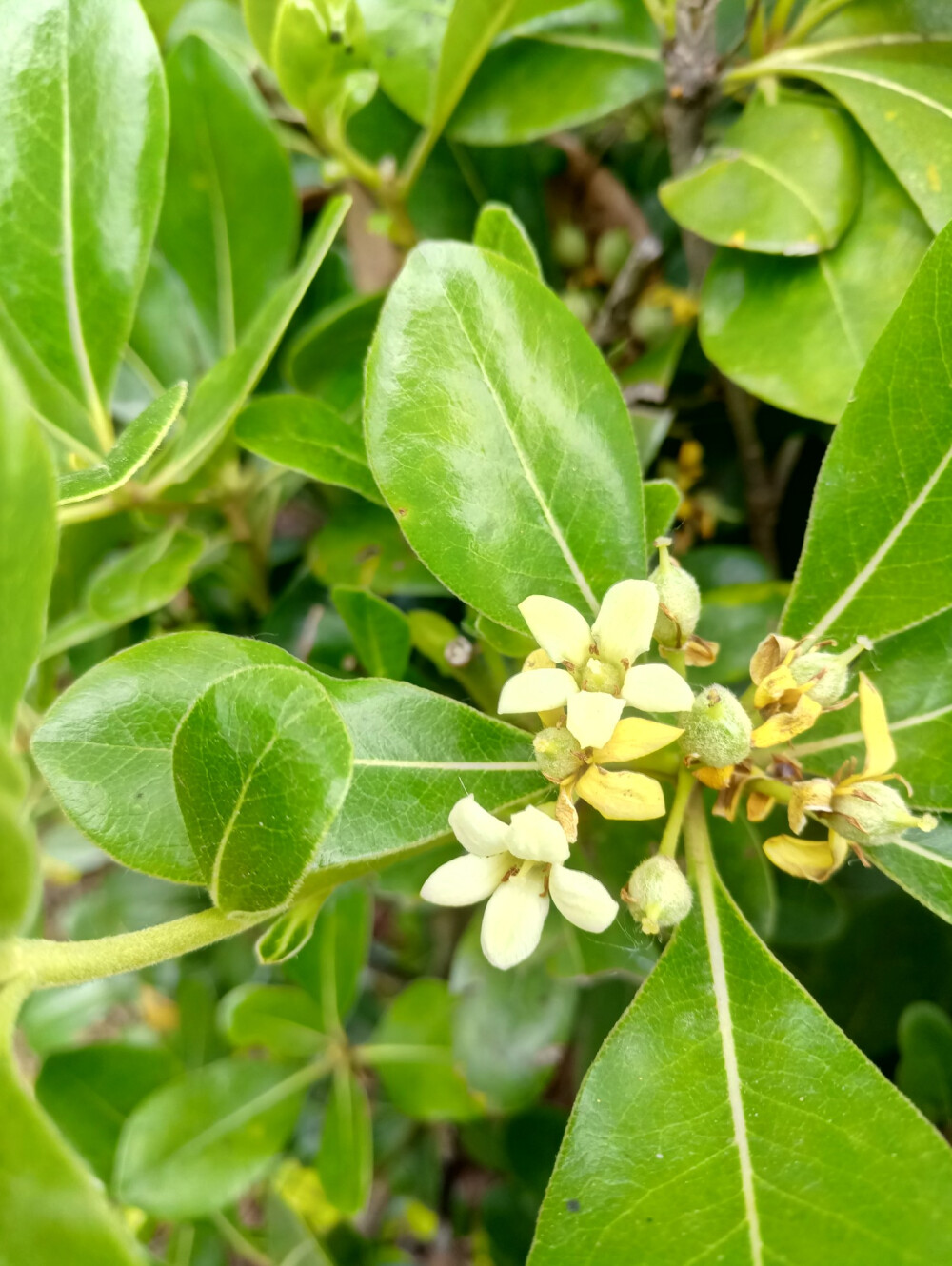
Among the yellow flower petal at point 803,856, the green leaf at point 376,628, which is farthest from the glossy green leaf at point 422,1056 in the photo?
the yellow flower petal at point 803,856

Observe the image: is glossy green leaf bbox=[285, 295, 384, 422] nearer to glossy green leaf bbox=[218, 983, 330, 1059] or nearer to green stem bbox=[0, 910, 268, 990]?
green stem bbox=[0, 910, 268, 990]

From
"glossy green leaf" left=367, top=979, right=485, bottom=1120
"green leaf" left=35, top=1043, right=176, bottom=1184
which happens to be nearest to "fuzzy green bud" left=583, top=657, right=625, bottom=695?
"glossy green leaf" left=367, top=979, right=485, bottom=1120

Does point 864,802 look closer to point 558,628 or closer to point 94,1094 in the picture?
point 558,628

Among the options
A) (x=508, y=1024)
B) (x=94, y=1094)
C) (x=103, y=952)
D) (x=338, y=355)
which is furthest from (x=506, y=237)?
(x=94, y=1094)

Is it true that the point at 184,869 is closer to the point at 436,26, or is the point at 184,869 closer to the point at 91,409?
the point at 91,409

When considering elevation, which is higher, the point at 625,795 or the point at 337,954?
the point at 625,795

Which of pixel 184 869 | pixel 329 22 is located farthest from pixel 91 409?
pixel 184 869

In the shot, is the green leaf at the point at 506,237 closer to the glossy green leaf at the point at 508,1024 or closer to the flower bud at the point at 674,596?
the flower bud at the point at 674,596
